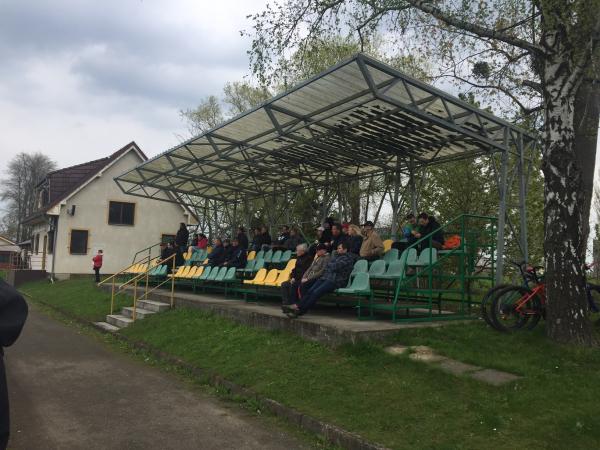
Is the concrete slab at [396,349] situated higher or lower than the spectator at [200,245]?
lower

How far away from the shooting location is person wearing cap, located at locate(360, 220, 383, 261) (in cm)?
1036

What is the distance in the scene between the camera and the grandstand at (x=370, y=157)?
30.8ft

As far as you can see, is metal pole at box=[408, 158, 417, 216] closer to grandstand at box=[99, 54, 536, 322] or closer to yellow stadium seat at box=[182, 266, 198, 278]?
grandstand at box=[99, 54, 536, 322]

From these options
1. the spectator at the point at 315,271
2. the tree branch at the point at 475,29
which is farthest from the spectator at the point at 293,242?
the tree branch at the point at 475,29

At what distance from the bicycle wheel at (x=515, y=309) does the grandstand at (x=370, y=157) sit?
1149mm

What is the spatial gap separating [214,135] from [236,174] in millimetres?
4396

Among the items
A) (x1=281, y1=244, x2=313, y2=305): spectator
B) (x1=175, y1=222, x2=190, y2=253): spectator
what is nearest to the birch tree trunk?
(x1=281, y1=244, x2=313, y2=305): spectator

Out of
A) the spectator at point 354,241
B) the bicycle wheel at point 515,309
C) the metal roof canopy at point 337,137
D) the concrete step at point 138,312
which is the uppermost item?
the metal roof canopy at point 337,137

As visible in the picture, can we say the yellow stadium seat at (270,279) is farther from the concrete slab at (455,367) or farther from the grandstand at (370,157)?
the concrete slab at (455,367)

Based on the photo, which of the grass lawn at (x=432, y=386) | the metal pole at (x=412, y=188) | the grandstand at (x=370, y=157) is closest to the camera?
the grass lawn at (x=432, y=386)

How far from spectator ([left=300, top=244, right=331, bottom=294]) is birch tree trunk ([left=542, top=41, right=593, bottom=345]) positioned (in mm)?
3787

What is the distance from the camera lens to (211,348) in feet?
30.2

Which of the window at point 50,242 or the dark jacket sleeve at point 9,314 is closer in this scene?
the dark jacket sleeve at point 9,314

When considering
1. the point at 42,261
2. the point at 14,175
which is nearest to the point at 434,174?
the point at 42,261
